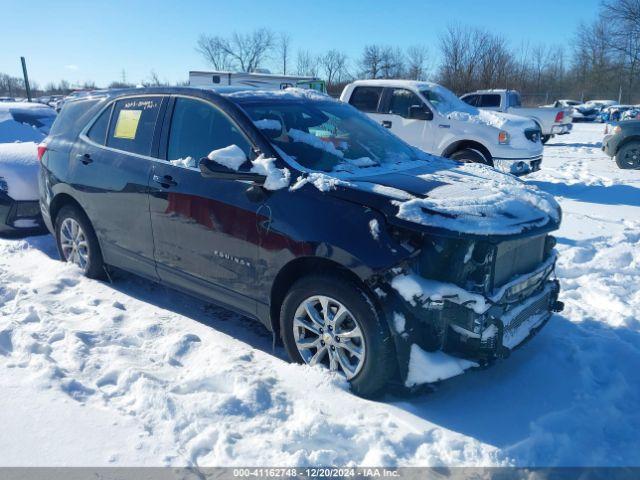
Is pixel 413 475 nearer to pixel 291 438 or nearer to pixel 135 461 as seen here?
pixel 291 438

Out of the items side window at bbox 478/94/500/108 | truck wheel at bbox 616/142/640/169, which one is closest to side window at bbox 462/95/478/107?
side window at bbox 478/94/500/108

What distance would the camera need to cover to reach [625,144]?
478 inches

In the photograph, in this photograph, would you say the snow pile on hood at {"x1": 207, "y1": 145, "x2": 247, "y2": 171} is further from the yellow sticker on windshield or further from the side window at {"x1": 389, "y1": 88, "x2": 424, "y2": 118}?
the side window at {"x1": 389, "y1": 88, "x2": 424, "y2": 118}

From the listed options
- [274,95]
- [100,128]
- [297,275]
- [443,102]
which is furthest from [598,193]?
[100,128]

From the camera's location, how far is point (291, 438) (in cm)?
276

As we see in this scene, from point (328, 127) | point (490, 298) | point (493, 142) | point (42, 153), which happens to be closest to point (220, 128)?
point (328, 127)

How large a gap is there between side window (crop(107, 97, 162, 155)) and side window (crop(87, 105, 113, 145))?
0.25 ft

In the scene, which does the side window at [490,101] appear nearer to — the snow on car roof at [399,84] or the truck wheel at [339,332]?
the snow on car roof at [399,84]

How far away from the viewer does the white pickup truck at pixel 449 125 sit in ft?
30.4

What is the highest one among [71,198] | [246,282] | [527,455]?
[71,198]

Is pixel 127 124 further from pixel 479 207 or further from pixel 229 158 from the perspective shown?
pixel 479 207

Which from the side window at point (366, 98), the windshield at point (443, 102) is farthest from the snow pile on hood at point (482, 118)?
the side window at point (366, 98)

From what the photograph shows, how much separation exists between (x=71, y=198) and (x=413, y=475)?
3.96 meters

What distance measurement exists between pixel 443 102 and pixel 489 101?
9665mm
